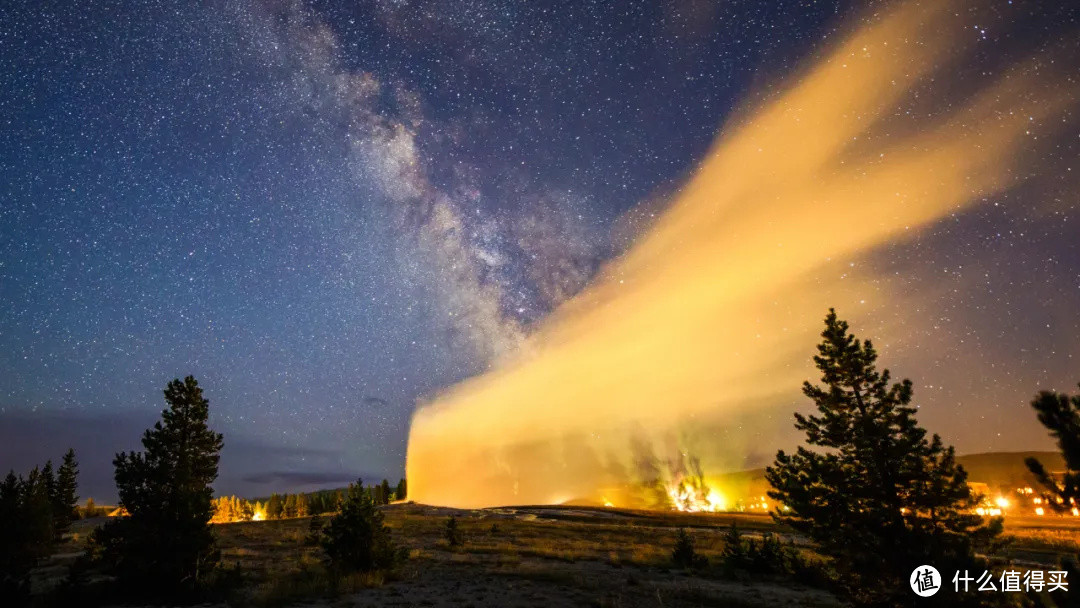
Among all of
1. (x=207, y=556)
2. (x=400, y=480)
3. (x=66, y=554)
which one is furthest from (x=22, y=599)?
(x=400, y=480)

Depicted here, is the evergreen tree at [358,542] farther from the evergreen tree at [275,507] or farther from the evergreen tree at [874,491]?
the evergreen tree at [275,507]

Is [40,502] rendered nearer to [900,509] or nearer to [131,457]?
[131,457]

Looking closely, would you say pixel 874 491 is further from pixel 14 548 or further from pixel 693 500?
pixel 693 500

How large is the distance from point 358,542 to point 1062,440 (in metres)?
22.3

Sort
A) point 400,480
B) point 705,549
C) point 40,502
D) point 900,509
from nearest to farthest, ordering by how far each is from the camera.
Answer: point 900,509 < point 40,502 < point 705,549 < point 400,480

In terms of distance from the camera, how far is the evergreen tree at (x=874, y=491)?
10219mm

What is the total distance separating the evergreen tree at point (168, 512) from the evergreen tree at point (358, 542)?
4526 mm

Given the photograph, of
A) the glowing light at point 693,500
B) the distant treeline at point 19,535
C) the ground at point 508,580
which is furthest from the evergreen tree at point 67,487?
the glowing light at point 693,500

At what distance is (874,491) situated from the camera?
10.9 meters

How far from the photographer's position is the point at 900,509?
11.1 meters

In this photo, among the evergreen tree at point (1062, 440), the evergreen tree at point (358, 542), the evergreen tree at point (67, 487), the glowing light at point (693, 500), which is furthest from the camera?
the glowing light at point (693, 500)

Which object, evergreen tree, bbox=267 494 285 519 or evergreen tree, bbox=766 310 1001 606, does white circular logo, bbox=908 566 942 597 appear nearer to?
evergreen tree, bbox=766 310 1001 606

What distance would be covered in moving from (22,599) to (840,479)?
23.2m

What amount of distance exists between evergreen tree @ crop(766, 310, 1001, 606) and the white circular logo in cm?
13
